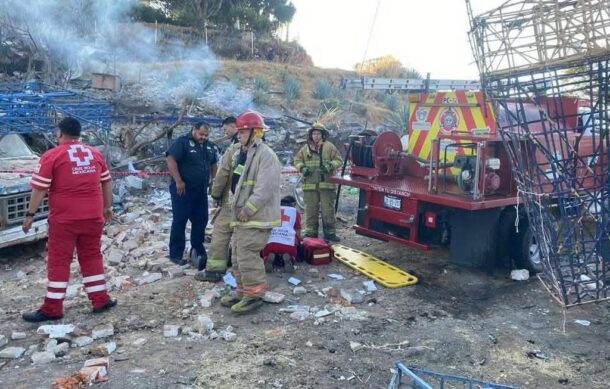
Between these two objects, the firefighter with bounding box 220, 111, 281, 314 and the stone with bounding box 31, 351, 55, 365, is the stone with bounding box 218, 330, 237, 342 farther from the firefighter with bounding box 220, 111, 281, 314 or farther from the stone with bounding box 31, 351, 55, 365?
the stone with bounding box 31, 351, 55, 365

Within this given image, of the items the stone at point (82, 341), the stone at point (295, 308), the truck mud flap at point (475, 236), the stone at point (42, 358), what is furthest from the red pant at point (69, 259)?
the truck mud flap at point (475, 236)

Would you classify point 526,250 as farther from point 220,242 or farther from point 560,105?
point 220,242

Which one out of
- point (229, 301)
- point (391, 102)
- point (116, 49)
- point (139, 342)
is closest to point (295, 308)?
point (229, 301)

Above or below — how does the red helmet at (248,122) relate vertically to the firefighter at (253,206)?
above

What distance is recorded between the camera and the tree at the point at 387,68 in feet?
86.9

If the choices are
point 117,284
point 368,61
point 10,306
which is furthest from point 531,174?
point 368,61

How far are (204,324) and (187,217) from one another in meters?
1.92

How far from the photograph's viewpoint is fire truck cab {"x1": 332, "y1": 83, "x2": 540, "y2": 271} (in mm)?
6004

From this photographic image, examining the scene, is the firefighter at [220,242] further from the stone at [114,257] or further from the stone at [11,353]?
the stone at [11,353]

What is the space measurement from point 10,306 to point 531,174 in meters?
4.81

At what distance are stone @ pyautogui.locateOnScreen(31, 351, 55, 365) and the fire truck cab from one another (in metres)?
3.78

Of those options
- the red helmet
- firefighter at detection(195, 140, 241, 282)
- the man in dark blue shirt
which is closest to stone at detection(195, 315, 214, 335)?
firefighter at detection(195, 140, 241, 282)

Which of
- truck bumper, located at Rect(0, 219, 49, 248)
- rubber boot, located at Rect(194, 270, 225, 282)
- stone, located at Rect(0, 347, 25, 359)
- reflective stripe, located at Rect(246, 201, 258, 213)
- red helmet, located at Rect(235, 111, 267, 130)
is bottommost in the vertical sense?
stone, located at Rect(0, 347, 25, 359)

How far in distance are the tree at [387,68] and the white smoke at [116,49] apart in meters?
7.40
